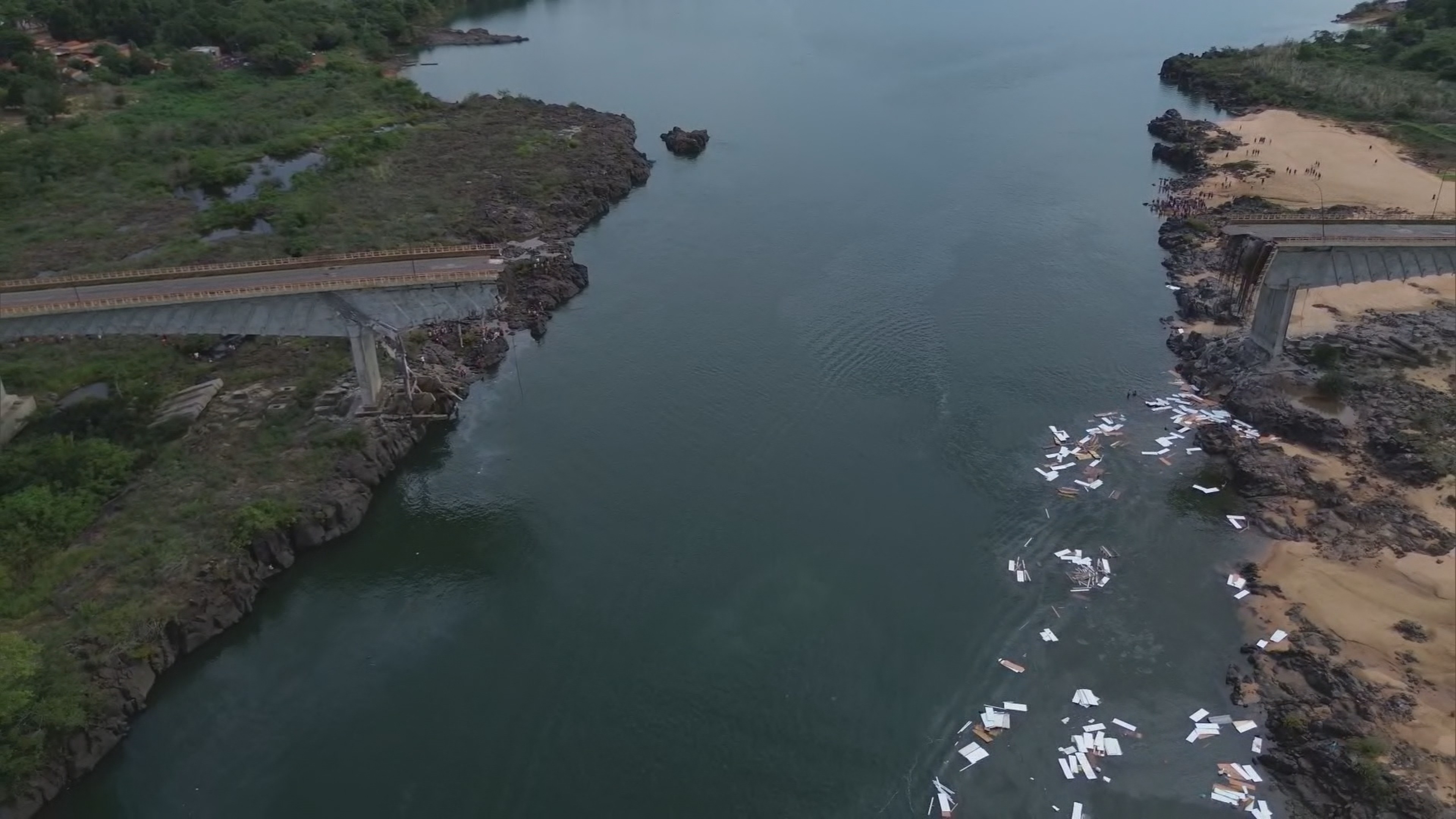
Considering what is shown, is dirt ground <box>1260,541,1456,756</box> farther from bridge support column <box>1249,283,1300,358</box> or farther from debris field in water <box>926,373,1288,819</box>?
bridge support column <box>1249,283,1300,358</box>

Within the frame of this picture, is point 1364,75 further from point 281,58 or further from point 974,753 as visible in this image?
point 281,58

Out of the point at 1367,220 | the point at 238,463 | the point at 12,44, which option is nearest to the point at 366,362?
the point at 238,463

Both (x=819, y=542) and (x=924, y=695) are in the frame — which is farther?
(x=819, y=542)

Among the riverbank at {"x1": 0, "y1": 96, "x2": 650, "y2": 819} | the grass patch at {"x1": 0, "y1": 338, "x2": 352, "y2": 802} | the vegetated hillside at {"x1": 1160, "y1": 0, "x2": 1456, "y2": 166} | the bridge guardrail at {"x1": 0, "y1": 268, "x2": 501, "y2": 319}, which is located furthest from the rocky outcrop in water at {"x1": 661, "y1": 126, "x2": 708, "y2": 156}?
the vegetated hillside at {"x1": 1160, "y1": 0, "x2": 1456, "y2": 166}

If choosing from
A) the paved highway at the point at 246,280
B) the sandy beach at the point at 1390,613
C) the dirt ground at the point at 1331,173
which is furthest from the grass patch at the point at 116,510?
the dirt ground at the point at 1331,173

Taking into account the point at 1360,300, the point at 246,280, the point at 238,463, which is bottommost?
the point at 238,463

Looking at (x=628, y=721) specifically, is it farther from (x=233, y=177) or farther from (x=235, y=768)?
(x=233, y=177)

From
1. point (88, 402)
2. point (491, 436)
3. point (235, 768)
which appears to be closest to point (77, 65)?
point (88, 402)
